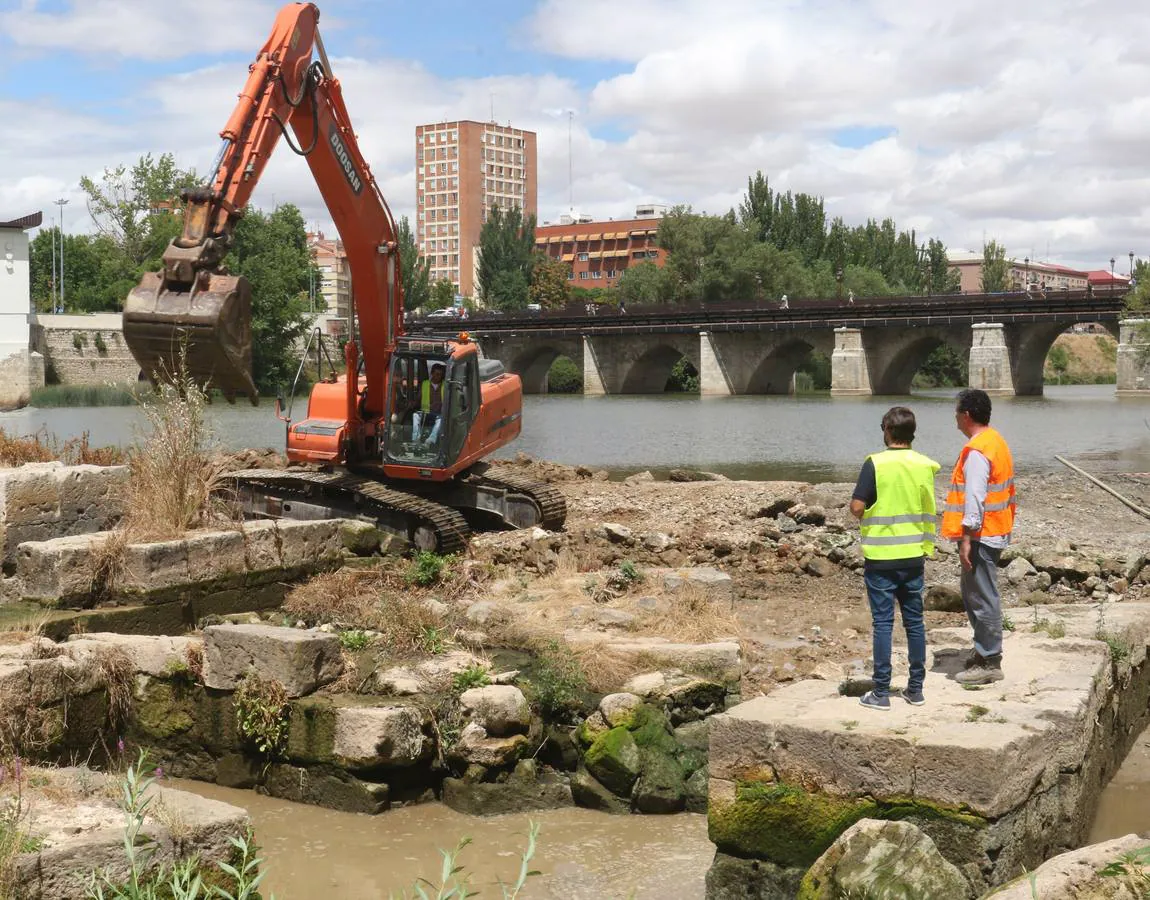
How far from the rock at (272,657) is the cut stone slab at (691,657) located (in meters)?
1.67

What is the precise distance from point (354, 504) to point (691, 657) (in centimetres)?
604

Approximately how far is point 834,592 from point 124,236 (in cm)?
6144

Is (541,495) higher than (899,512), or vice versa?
(899,512)

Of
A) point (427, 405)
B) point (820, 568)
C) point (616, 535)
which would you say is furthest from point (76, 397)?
point (820, 568)

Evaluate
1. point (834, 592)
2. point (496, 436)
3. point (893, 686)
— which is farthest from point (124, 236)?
point (893, 686)

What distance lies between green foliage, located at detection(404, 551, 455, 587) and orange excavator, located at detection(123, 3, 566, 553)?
1.62m

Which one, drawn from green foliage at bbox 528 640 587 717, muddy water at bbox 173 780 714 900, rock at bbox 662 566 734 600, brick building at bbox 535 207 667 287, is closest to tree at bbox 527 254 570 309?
brick building at bbox 535 207 667 287

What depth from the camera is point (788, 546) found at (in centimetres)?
1284

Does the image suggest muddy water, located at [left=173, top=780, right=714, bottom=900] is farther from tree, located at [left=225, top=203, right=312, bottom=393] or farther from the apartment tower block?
the apartment tower block

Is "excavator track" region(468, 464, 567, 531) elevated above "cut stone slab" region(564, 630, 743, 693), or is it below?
above

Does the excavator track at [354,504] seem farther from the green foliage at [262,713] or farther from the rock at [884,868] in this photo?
the rock at [884,868]

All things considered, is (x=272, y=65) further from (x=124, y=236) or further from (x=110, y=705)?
(x=124, y=236)

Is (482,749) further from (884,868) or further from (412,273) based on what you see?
(412,273)

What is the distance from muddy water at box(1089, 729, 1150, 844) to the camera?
615cm
